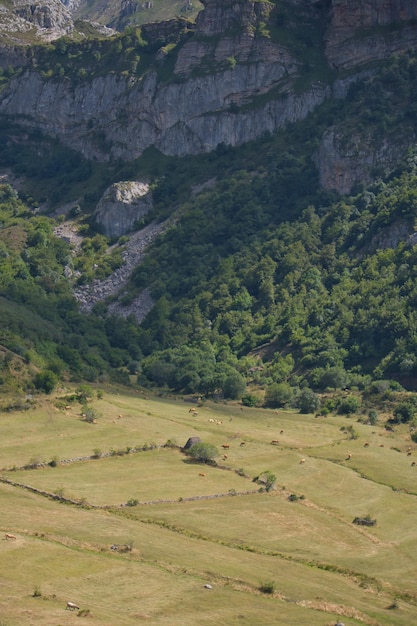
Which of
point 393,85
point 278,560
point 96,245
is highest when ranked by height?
point 393,85

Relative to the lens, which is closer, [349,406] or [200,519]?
[200,519]

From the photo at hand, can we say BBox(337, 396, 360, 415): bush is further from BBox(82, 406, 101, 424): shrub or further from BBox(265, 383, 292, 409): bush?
BBox(82, 406, 101, 424): shrub

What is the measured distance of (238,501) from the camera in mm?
98688

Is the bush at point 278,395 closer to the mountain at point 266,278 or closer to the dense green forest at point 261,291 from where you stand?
the dense green forest at point 261,291

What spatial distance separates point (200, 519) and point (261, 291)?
87.5 m

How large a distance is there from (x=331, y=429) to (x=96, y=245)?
78.5 meters

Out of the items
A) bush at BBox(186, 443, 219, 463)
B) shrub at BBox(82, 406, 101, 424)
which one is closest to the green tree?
shrub at BBox(82, 406, 101, 424)

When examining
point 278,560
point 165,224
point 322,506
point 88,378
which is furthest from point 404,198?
point 278,560

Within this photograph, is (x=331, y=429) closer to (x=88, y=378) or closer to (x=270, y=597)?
(x=88, y=378)

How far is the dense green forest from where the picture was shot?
151000mm

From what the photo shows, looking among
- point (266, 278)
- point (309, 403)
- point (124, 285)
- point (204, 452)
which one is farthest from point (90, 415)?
point (124, 285)

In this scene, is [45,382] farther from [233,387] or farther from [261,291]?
[261,291]

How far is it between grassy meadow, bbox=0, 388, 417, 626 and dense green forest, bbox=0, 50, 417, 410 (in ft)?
47.4

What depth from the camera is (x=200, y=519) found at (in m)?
91.6
